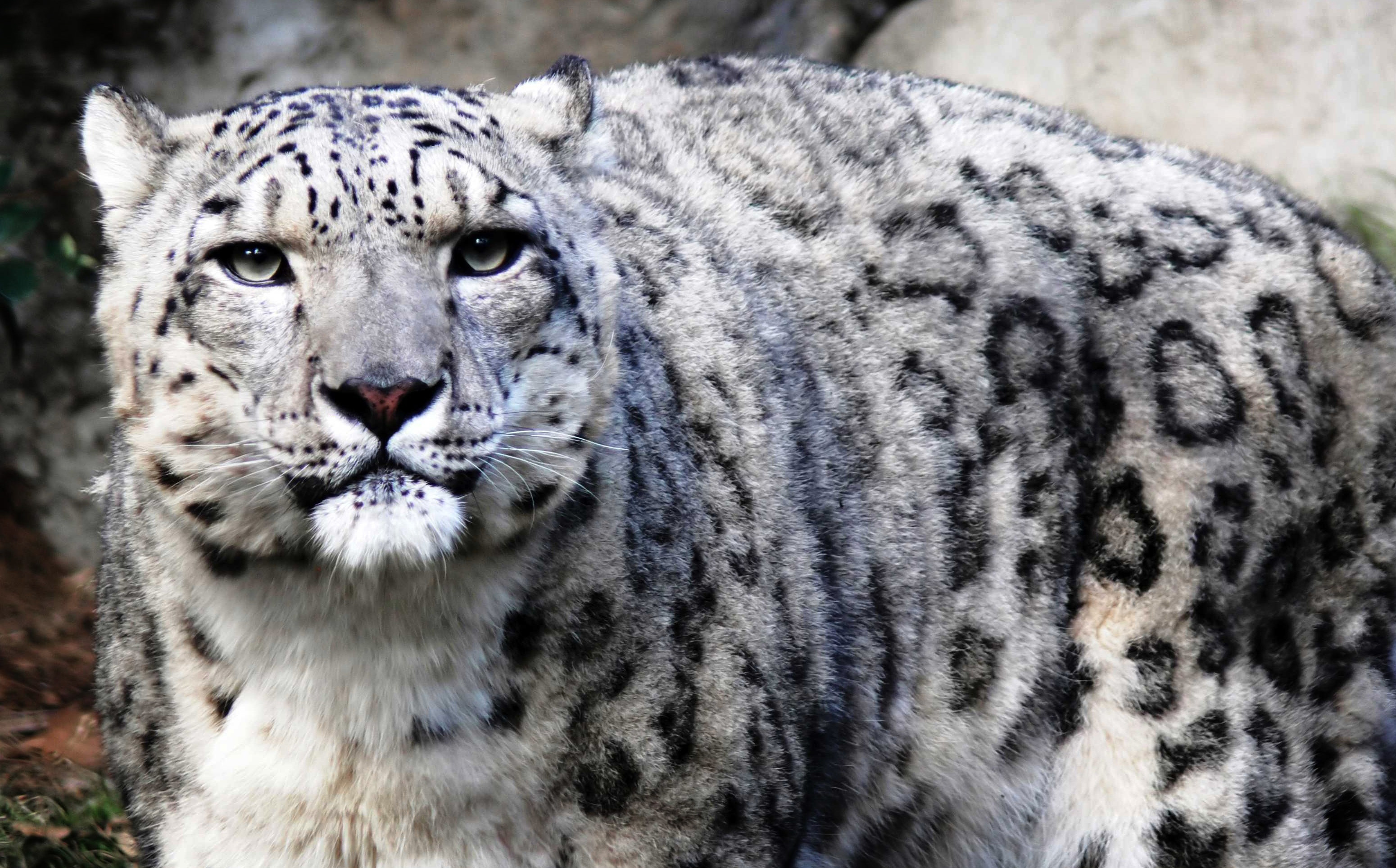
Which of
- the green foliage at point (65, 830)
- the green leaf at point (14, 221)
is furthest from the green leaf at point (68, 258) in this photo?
the green foliage at point (65, 830)

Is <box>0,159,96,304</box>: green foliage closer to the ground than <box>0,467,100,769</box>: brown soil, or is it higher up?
higher up

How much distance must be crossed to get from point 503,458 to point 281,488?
15.5 inches

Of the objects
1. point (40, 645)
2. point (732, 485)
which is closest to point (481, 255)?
point (732, 485)

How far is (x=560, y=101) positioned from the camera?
355cm

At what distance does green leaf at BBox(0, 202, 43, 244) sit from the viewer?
5531 mm

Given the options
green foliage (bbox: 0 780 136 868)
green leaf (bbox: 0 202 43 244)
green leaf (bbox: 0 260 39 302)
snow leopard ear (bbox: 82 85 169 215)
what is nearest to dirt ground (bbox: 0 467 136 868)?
green foliage (bbox: 0 780 136 868)

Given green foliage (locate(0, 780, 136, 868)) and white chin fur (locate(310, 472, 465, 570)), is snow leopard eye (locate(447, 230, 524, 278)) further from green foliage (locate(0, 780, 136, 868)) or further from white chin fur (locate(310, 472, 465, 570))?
green foliage (locate(0, 780, 136, 868))

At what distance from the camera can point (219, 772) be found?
3.21m

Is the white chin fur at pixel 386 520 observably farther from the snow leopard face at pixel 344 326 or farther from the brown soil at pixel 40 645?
the brown soil at pixel 40 645

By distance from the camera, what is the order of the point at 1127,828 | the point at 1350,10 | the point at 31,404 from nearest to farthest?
1. the point at 1127,828
2. the point at 31,404
3. the point at 1350,10

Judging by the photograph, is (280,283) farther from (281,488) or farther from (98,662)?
(98,662)

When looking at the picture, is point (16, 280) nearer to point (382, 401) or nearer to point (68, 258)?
point (68, 258)

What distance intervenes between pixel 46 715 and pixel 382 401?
12.4 feet

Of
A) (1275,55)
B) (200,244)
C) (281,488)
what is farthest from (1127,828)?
(1275,55)
